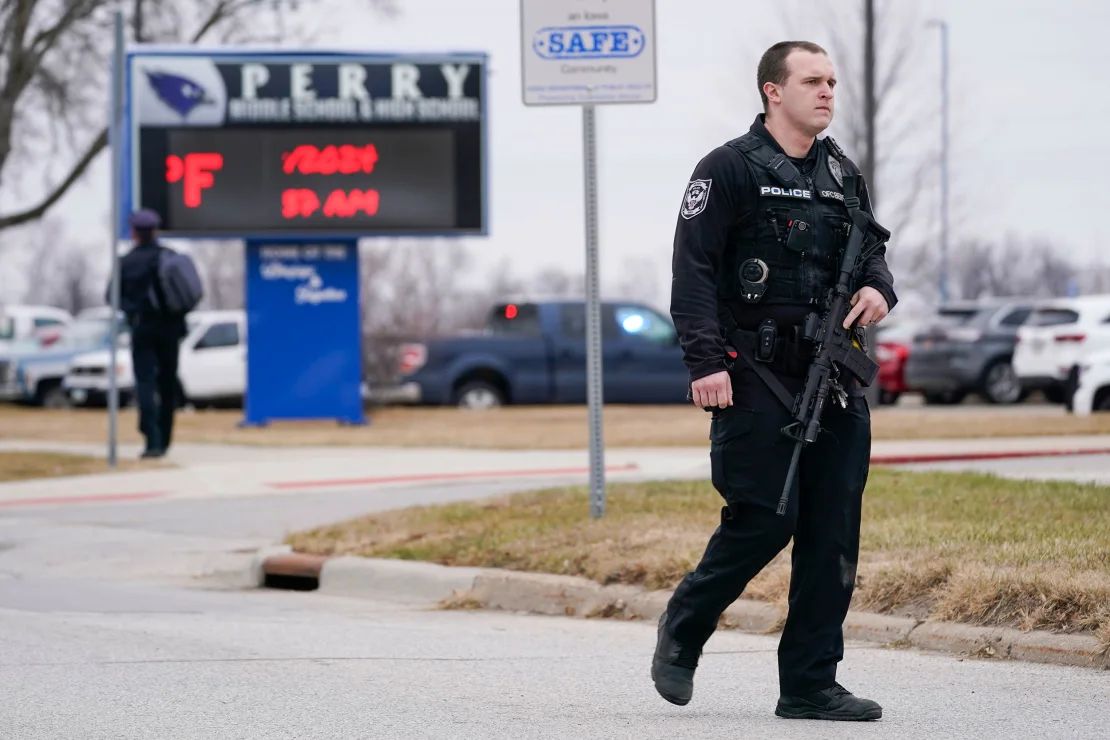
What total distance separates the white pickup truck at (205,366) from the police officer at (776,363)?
23174 millimetres

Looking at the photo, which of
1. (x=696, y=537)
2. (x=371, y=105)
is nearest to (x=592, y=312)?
(x=696, y=537)

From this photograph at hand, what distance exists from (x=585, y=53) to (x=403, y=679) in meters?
4.05

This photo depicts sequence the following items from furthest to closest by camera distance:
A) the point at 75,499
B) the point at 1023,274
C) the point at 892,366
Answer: the point at 1023,274 < the point at 892,366 < the point at 75,499

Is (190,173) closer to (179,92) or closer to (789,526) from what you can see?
(179,92)

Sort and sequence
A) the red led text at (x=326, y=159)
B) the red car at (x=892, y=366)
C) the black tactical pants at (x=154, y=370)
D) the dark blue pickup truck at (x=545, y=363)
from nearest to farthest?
the black tactical pants at (x=154, y=370)
the red led text at (x=326, y=159)
the dark blue pickup truck at (x=545, y=363)
the red car at (x=892, y=366)

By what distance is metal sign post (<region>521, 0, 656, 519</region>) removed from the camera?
888cm

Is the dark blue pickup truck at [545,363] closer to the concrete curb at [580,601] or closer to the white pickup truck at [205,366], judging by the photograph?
the white pickup truck at [205,366]

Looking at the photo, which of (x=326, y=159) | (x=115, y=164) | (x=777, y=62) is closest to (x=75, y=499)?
(x=115, y=164)

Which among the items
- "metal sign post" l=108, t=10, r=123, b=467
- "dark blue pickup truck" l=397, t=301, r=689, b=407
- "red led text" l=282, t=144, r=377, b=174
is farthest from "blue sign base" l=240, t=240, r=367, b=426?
"metal sign post" l=108, t=10, r=123, b=467

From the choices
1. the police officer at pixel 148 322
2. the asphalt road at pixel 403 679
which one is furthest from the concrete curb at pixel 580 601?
the police officer at pixel 148 322

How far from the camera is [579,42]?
8891 millimetres

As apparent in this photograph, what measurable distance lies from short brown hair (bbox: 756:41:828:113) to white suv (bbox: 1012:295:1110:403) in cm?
1826

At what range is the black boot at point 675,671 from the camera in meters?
5.11

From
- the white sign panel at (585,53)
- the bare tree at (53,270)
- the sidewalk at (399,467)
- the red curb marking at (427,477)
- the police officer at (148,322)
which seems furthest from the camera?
the bare tree at (53,270)
